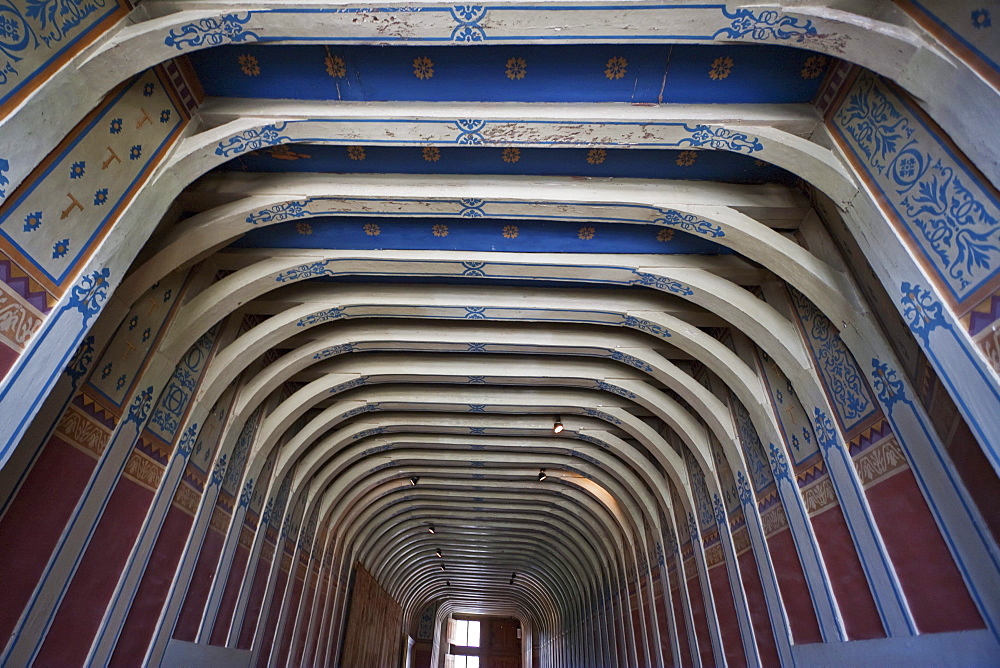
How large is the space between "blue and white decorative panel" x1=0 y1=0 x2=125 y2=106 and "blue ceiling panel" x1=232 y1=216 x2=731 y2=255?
2.59 metres

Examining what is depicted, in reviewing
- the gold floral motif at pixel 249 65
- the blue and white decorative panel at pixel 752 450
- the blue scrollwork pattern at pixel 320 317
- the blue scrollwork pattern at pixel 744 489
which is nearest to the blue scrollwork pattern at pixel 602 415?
the blue and white decorative panel at pixel 752 450

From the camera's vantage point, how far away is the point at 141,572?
5285mm

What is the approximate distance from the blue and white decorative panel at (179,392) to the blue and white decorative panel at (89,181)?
2.30 m

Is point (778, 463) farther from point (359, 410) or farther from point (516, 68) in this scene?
point (359, 410)

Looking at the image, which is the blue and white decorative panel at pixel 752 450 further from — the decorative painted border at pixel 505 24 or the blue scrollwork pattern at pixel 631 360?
the decorative painted border at pixel 505 24

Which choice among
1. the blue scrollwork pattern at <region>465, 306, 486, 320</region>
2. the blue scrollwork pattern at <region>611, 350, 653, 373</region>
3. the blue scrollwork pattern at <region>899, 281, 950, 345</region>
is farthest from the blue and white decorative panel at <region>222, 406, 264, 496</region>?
the blue scrollwork pattern at <region>899, 281, 950, 345</region>

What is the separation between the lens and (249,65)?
409 centimetres

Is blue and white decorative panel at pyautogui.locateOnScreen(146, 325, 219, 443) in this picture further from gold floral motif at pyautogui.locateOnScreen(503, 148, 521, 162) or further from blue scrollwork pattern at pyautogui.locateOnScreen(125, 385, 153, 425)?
gold floral motif at pyautogui.locateOnScreen(503, 148, 521, 162)

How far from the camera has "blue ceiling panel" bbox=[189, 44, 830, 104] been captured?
3893mm

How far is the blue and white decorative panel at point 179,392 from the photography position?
5540 millimetres

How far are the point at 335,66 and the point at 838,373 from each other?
459 centimetres

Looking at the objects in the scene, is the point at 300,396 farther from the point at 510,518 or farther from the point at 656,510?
the point at 510,518

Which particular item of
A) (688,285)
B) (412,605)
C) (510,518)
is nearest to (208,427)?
(688,285)

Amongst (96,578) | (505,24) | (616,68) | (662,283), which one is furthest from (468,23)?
(96,578)
